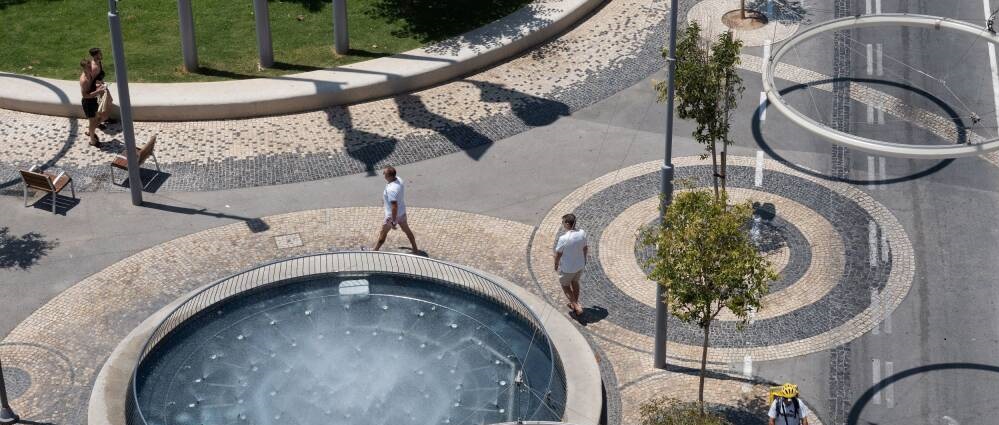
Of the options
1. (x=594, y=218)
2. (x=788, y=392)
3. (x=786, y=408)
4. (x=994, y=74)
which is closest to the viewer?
(x=788, y=392)

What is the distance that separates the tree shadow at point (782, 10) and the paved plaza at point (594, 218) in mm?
1156

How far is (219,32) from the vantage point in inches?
1184

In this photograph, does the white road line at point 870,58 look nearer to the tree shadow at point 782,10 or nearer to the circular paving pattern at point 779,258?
the tree shadow at point 782,10

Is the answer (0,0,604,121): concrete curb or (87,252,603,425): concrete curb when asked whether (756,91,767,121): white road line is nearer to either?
(0,0,604,121): concrete curb

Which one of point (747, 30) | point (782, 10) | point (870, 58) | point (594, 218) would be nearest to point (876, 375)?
point (594, 218)

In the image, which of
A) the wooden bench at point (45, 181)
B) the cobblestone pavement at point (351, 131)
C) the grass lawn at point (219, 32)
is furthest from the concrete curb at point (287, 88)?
the wooden bench at point (45, 181)

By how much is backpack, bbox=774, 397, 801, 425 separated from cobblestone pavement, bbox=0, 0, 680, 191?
9581 mm

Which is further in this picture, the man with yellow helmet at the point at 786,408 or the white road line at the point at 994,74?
the white road line at the point at 994,74

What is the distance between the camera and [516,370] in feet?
66.1

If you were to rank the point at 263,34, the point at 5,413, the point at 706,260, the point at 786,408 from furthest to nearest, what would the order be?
the point at 263,34 → the point at 5,413 → the point at 786,408 → the point at 706,260

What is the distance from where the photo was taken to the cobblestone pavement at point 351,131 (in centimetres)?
2548

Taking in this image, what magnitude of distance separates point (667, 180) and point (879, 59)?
11.6 metres

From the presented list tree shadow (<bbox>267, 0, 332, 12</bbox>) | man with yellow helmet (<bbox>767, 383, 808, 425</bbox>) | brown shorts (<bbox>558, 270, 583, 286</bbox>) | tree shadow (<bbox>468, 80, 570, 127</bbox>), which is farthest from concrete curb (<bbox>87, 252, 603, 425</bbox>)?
tree shadow (<bbox>267, 0, 332, 12</bbox>)

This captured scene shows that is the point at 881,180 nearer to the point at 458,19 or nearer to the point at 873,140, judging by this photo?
the point at 873,140
